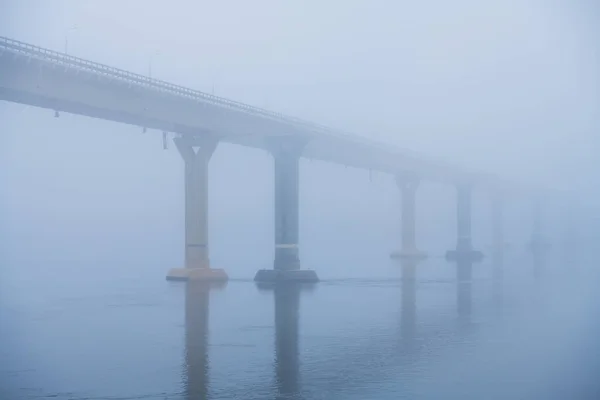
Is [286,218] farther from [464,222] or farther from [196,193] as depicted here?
[464,222]

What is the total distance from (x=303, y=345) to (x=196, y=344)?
4688 millimetres

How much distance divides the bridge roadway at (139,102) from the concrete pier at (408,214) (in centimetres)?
3338

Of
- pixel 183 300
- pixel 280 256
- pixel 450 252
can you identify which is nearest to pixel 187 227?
pixel 280 256

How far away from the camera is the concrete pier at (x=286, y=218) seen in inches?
3105

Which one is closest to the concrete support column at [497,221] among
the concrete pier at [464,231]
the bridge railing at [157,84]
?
the concrete pier at [464,231]

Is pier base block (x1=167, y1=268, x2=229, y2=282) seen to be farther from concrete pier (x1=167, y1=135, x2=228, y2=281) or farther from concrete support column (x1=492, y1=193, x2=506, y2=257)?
concrete support column (x1=492, y1=193, x2=506, y2=257)

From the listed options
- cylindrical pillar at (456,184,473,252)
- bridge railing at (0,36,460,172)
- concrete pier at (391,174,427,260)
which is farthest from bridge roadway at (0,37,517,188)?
cylindrical pillar at (456,184,473,252)

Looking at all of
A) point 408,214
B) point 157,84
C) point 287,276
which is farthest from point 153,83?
point 408,214

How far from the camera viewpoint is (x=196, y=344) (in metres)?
35.8

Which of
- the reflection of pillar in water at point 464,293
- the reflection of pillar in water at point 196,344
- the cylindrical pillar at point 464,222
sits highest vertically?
the cylindrical pillar at point 464,222

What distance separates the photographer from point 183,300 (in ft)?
197

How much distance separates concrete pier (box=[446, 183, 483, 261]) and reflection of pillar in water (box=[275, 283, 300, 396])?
260 feet

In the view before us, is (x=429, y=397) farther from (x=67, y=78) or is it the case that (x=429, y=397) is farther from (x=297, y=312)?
(x=67, y=78)

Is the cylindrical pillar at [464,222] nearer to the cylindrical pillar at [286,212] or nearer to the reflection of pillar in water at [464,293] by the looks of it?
the reflection of pillar in water at [464,293]
